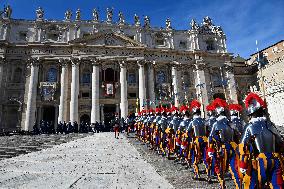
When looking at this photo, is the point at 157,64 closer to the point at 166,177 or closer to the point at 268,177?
the point at 166,177

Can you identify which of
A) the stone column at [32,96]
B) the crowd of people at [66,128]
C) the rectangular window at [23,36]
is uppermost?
the rectangular window at [23,36]

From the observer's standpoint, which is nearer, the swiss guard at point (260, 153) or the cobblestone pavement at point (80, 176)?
the swiss guard at point (260, 153)

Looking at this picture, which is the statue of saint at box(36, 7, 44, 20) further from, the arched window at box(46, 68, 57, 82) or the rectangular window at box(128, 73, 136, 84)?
the rectangular window at box(128, 73, 136, 84)

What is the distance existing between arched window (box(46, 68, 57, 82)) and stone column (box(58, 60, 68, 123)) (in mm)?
1474

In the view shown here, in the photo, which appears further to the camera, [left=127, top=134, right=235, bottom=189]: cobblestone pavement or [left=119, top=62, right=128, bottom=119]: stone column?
[left=119, top=62, right=128, bottom=119]: stone column

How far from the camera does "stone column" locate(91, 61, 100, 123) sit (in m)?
34.0

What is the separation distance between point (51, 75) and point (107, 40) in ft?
33.7

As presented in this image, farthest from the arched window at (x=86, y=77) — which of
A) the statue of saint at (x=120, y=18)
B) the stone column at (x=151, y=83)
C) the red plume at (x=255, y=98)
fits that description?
the red plume at (x=255, y=98)

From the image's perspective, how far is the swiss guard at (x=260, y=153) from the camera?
3496 mm

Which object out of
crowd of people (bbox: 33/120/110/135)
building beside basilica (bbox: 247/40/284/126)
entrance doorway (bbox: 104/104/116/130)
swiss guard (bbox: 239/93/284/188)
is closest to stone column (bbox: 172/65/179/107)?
entrance doorway (bbox: 104/104/116/130)

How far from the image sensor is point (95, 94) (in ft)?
114

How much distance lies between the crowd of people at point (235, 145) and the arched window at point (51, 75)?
30588mm

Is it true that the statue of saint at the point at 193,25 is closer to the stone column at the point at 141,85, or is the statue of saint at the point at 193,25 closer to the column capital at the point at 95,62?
→ the stone column at the point at 141,85

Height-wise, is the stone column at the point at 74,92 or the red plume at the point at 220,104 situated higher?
the stone column at the point at 74,92
